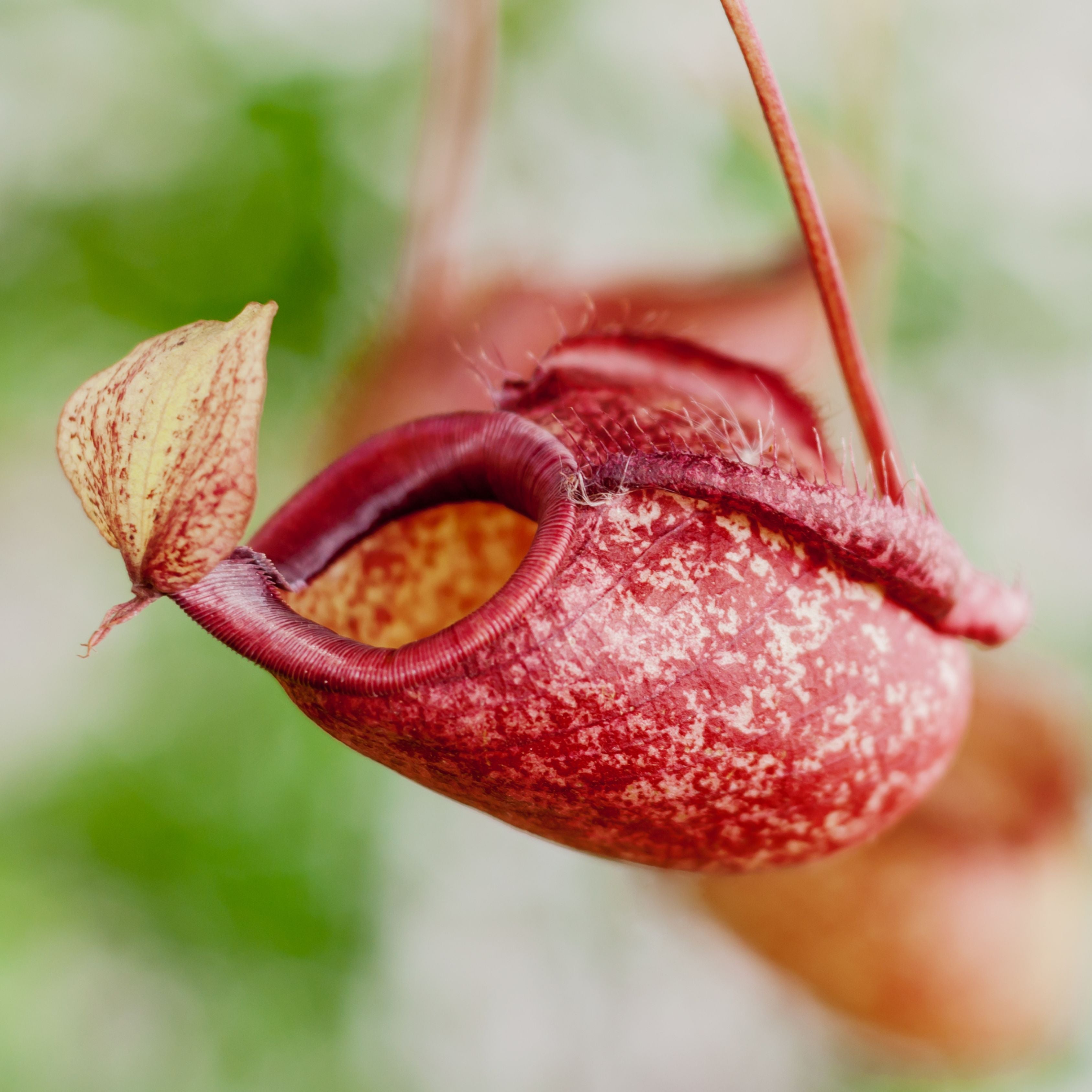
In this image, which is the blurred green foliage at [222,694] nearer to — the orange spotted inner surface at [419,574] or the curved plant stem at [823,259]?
the orange spotted inner surface at [419,574]

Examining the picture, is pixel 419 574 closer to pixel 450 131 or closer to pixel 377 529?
pixel 377 529

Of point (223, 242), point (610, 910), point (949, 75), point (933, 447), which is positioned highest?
point (949, 75)

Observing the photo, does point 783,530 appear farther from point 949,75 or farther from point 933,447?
point 949,75

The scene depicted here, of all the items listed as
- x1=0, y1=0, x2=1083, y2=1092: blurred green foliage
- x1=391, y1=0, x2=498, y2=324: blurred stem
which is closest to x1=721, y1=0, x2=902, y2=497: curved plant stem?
x1=391, y1=0, x2=498, y2=324: blurred stem

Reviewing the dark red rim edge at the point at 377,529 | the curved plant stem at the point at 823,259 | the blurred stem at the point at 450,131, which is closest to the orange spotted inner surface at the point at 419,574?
the dark red rim edge at the point at 377,529

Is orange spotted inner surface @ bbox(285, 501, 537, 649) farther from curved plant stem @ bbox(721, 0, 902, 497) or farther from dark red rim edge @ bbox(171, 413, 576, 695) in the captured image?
curved plant stem @ bbox(721, 0, 902, 497)

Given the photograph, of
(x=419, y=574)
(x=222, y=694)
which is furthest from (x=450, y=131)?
(x=222, y=694)

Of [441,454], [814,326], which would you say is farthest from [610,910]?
[441,454]
